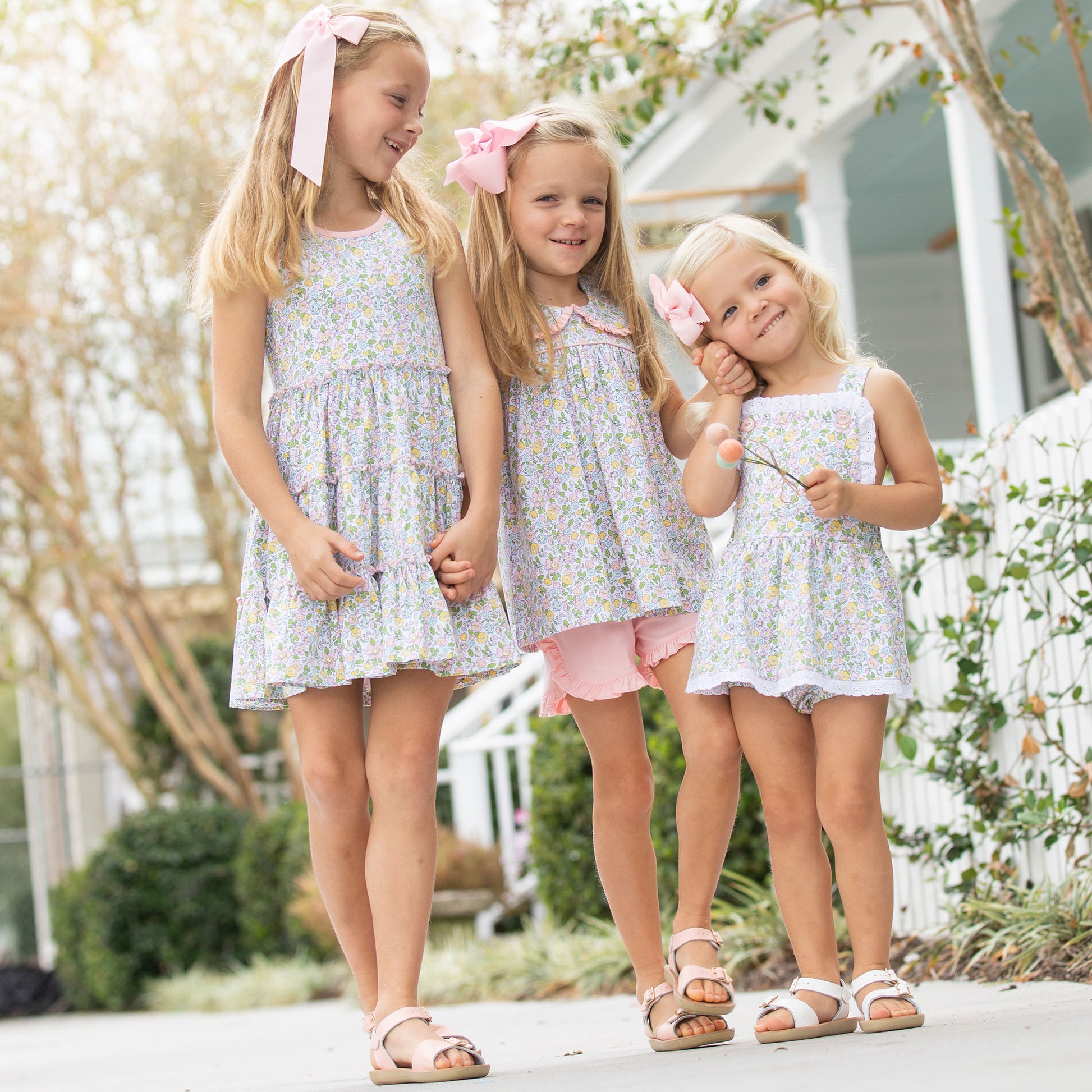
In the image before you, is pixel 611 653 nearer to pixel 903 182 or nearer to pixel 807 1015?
pixel 807 1015

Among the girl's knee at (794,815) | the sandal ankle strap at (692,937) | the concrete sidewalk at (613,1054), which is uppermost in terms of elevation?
the girl's knee at (794,815)

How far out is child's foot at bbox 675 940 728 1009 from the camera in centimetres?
246

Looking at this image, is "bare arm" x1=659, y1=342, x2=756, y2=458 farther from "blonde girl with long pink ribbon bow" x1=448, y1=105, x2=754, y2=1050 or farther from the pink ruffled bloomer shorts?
the pink ruffled bloomer shorts

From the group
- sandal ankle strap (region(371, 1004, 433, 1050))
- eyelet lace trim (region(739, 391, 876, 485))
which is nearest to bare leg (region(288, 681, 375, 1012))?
sandal ankle strap (region(371, 1004, 433, 1050))

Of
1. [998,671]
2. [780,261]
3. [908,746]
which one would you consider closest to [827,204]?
[998,671]

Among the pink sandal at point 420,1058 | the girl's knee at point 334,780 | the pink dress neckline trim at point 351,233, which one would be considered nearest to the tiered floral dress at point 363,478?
the pink dress neckline trim at point 351,233

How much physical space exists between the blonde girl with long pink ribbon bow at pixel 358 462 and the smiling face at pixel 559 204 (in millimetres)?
172

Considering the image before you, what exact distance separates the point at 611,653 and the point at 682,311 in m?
0.68

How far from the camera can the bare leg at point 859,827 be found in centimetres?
240

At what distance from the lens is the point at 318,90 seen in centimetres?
259

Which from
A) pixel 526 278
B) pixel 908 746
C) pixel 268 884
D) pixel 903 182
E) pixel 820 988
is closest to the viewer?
pixel 820 988

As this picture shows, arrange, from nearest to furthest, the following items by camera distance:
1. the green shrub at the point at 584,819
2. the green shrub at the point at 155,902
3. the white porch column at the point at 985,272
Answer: the green shrub at the point at 584,819
the white porch column at the point at 985,272
the green shrub at the point at 155,902

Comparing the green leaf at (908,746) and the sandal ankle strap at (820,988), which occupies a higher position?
the green leaf at (908,746)

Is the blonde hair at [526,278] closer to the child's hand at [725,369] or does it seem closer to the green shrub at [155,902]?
the child's hand at [725,369]
